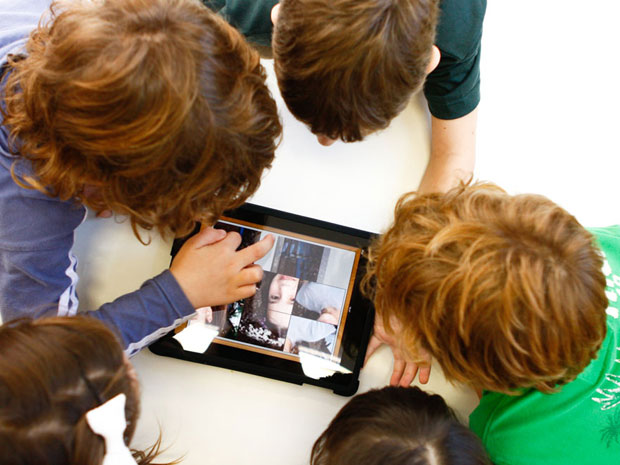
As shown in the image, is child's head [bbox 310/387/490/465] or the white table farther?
the white table

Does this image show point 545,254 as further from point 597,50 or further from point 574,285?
point 597,50

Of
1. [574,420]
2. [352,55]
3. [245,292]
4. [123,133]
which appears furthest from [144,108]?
[574,420]

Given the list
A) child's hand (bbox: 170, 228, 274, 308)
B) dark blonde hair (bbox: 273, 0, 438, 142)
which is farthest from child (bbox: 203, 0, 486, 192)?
child's hand (bbox: 170, 228, 274, 308)

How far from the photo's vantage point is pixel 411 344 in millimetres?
546

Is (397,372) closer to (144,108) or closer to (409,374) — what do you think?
(409,374)

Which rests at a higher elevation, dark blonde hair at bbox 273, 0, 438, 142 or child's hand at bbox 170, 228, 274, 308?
dark blonde hair at bbox 273, 0, 438, 142

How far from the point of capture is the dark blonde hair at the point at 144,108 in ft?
1.47

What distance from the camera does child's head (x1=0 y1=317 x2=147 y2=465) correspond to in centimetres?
42

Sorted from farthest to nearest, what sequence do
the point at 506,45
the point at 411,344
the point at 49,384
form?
the point at 506,45 < the point at 411,344 < the point at 49,384

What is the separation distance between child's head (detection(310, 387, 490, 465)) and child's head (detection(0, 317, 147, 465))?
0.27m

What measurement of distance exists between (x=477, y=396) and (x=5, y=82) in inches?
30.3

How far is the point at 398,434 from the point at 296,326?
8.0 inches

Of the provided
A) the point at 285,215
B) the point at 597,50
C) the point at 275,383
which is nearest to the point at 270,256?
the point at 285,215

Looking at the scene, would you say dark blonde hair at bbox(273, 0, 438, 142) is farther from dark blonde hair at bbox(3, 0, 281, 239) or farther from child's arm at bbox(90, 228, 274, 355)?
child's arm at bbox(90, 228, 274, 355)
